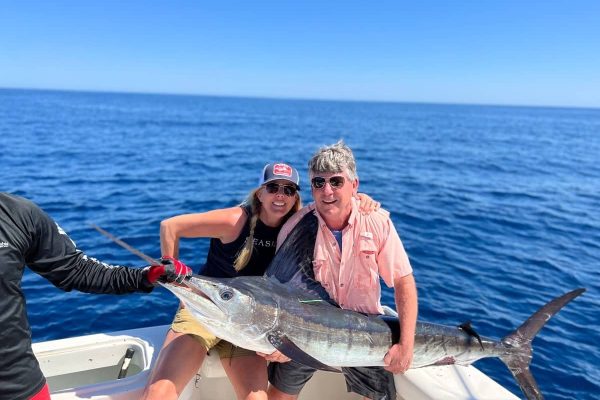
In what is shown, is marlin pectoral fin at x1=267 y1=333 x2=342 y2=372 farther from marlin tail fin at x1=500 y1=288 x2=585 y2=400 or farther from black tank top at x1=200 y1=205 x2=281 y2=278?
marlin tail fin at x1=500 y1=288 x2=585 y2=400

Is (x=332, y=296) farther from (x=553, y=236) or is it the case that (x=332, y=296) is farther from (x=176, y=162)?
(x=176, y=162)

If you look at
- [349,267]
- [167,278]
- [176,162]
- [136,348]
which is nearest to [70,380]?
[136,348]

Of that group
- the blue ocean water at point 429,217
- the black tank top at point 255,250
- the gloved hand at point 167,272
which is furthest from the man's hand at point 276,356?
the blue ocean water at point 429,217

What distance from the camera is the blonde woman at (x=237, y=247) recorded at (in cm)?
266

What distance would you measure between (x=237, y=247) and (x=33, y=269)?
1343 millimetres

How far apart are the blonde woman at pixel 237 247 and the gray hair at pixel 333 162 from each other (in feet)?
0.97

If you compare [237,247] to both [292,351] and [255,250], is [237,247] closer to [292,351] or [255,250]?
[255,250]

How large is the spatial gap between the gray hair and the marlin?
14.7 inches

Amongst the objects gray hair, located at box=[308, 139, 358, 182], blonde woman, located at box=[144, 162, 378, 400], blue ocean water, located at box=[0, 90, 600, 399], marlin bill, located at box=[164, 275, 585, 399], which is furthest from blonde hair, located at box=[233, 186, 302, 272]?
blue ocean water, located at box=[0, 90, 600, 399]

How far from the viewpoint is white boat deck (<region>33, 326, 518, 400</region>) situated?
272 cm

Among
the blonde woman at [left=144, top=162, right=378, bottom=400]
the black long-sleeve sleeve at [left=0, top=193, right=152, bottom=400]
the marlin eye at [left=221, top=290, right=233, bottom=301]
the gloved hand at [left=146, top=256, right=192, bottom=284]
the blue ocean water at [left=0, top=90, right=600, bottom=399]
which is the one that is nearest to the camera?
the black long-sleeve sleeve at [left=0, top=193, right=152, bottom=400]

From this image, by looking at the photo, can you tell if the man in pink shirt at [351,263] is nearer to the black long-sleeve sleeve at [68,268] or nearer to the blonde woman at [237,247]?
the blonde woman at [237,247]

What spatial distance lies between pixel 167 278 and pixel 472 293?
19.5 ft

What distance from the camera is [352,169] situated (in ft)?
8.49
